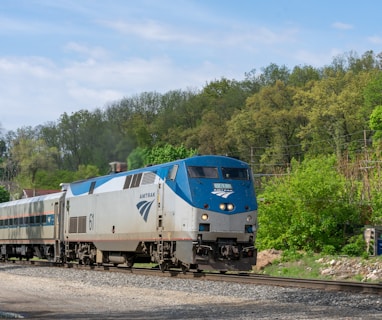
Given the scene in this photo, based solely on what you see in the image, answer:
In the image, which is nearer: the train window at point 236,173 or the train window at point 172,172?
the train window at point 172,172

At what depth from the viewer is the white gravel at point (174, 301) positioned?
44.1 feet

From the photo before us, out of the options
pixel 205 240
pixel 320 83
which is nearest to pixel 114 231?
pixel 205 240

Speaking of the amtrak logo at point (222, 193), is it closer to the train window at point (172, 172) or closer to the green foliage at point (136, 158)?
the train window at point (172, 172)

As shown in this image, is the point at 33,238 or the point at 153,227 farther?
the point at 33,238

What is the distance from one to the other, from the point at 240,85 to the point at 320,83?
2492 centimetres

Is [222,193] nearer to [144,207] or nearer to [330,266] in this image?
[144,207]

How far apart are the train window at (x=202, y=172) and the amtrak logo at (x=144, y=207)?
2530mm

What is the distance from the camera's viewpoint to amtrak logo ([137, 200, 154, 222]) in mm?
25344

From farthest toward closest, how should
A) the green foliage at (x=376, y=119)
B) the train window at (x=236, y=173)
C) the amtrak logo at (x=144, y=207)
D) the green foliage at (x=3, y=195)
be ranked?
the green foliage at (x=3, y=195)
the green foliage at (x=376, y=119)
the amtrak logo at (x=144, y=207)
the train window at (x=236, y=173)

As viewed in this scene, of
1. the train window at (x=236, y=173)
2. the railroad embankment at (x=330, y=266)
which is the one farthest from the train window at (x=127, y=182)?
the railroad embankment at (x=330, y=266)

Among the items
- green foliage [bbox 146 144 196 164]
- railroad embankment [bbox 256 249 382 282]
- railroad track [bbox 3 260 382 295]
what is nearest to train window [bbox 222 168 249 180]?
railroad track [bbox 3 260 382 295]

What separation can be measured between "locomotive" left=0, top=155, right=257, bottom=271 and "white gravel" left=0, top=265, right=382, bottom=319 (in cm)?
178

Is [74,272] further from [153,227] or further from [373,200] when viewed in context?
[373,200]

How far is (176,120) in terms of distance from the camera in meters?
104
